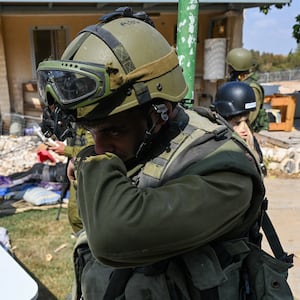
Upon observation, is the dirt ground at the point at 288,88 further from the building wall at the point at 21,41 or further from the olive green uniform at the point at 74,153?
the olive green uniform at the point at 74,153

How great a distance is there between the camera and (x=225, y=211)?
0.95 m

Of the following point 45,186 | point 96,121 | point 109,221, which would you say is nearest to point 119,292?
point 109,221

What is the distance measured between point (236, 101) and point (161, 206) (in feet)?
7.94

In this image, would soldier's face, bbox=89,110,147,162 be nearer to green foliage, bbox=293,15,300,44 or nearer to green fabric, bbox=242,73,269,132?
green fabric, bbox=242,73,269,132

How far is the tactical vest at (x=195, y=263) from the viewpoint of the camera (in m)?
1.05

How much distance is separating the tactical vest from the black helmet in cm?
202

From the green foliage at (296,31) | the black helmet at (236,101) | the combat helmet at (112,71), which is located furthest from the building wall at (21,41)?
the combat helmet at (112,71)

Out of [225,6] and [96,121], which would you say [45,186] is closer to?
[96,121]

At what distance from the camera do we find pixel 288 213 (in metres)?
5.18

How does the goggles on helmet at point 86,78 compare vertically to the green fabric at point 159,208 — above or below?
above

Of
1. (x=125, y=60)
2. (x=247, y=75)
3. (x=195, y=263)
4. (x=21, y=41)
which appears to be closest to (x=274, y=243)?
(x=195, y=263)

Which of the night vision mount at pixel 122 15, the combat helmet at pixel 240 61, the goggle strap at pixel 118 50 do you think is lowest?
the combat helmet at pixel 240 61

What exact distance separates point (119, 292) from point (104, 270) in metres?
0.10

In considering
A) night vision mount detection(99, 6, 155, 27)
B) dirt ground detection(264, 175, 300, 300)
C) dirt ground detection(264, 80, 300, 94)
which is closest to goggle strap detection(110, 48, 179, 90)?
night vision mount detection(99, 6, 155, 27)
